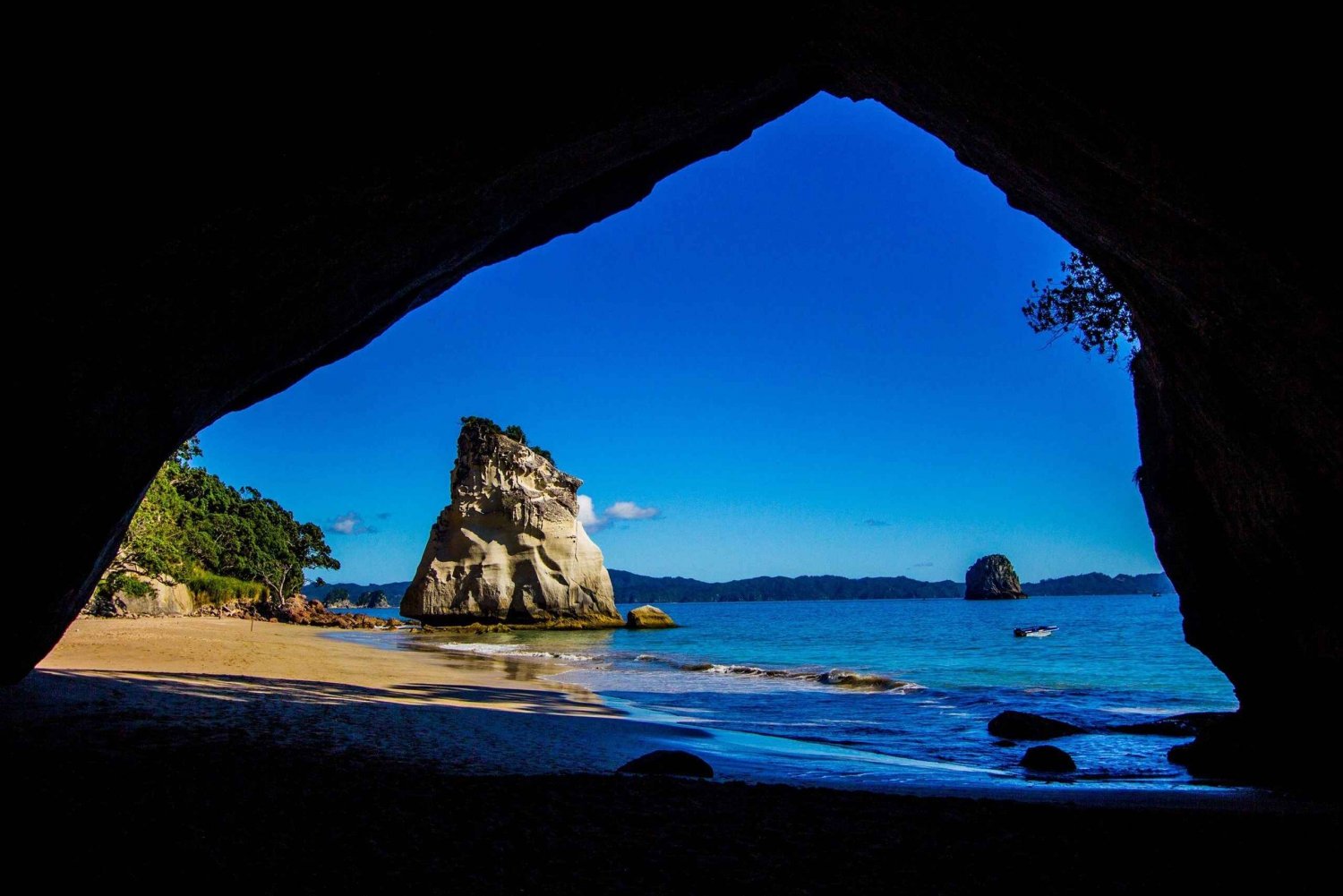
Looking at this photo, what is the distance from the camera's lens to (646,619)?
55406 mm

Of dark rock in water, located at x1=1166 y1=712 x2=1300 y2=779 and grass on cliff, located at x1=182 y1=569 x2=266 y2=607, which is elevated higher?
grass on cliff, located at x1=182 y1=569 x2=266 y2=607

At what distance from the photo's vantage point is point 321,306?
6559mm

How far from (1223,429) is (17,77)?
30.0 ft

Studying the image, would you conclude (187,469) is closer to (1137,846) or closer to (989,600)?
(1137,846)

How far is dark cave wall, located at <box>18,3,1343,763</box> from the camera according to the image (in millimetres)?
3492

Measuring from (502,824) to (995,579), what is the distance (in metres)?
157

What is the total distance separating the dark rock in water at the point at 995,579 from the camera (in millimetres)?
143375

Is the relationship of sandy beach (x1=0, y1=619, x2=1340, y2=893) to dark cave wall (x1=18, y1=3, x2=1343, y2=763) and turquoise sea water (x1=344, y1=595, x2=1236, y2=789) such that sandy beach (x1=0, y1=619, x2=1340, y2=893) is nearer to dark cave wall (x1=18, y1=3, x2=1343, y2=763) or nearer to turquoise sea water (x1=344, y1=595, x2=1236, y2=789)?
dark cave wall (x1=18, y1=3, x2=1343, y2=763)

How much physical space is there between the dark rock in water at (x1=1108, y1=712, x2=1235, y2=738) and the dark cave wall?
11.0ft

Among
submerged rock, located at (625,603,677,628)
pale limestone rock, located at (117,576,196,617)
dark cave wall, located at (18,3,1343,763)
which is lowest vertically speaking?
submerged rock, located at (625,603,677,628)

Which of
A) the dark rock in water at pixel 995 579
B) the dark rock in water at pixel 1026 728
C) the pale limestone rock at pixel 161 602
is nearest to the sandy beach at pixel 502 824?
the dark rock in water at pixel 1026 728

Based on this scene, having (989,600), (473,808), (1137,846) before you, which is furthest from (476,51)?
(989,600)

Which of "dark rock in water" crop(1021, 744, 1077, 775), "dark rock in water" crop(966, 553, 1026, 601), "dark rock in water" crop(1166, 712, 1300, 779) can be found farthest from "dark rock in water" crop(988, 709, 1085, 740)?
"dark rock in water" crop(966, 553, 1026, 601)

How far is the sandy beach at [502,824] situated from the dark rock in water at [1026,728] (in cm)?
480
